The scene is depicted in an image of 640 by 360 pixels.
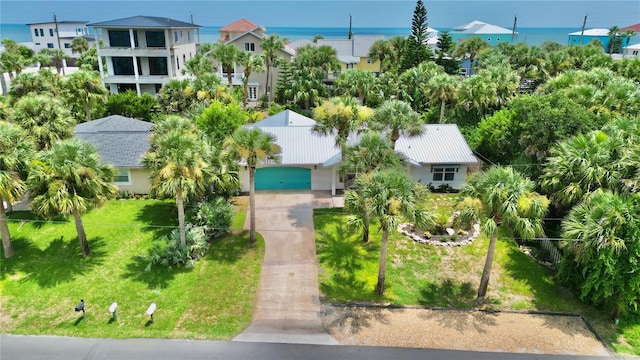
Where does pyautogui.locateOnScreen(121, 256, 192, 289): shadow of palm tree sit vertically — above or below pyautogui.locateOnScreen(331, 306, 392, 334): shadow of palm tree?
above

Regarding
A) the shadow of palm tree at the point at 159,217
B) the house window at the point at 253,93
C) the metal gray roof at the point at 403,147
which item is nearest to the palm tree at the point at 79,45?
the house window at the point at 253,93

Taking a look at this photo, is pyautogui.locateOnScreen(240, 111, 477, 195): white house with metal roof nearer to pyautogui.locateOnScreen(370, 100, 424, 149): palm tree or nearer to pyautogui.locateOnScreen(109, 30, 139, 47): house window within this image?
pyautogui.locateOnScreen(370, 100, 424, 149): palm tree

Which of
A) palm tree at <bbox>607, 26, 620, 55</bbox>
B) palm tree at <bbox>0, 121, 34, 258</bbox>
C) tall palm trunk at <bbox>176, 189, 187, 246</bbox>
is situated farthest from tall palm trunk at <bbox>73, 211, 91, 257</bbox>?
palm tree at <bbox>607, 26, 620, 55</bbox>

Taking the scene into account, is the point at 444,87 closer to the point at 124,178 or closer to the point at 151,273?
the point at 124,178

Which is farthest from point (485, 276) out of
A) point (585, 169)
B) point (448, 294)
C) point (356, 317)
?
point (585, 169)

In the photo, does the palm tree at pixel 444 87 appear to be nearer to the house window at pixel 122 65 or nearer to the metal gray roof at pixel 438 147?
the metal gray roof at pixel 438 147
